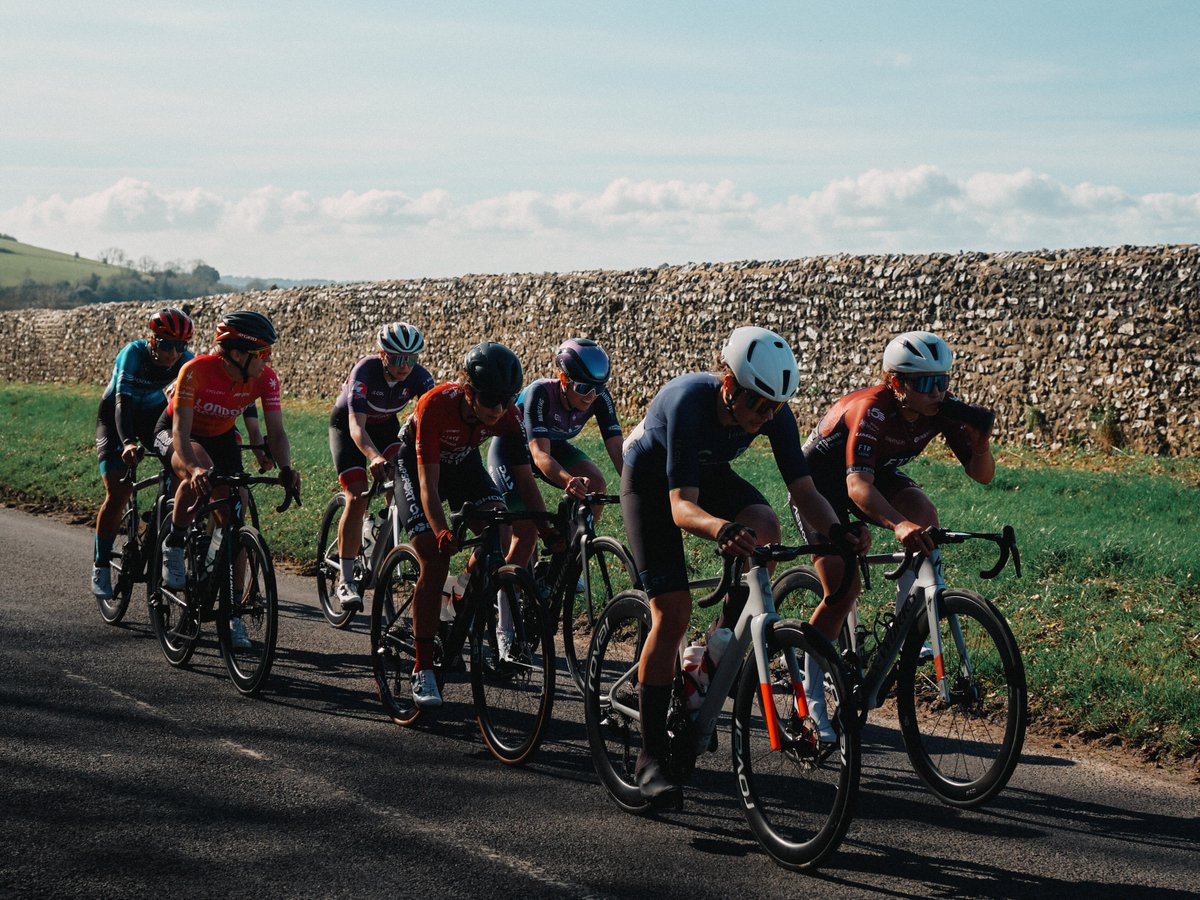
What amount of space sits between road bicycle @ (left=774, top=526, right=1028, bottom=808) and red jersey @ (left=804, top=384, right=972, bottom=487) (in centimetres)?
58

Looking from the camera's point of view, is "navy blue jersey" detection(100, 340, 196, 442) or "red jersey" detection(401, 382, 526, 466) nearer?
"red jersey" detection(401, 382, 526, 466)

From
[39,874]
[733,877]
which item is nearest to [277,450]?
[39,874]

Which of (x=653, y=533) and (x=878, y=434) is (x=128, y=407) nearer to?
(x=653, y=533)

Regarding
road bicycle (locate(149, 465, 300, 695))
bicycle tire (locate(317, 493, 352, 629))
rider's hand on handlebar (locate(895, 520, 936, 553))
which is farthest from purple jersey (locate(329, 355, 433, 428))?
rider's hand on handlebar (locate(895, 520, 936, 553))

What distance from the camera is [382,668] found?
6.79 meters

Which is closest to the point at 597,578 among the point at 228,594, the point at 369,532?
the point at 228,594

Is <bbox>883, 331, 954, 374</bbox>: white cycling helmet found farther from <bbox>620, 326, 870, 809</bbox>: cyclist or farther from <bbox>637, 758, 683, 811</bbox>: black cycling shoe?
<bbox>637, 758, 683, 811</bbox>: black cycling shoe

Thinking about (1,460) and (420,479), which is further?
(1,460)

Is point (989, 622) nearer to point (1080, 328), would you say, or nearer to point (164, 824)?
point (164, 824)

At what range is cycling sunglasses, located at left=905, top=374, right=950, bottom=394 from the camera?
5.97m

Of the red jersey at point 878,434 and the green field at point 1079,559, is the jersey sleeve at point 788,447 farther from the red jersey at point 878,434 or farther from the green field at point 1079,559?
the green field at point 1079,559

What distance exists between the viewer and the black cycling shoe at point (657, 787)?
508cm

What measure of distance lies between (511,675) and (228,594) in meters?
2.18

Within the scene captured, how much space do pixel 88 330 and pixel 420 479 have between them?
136 feet
